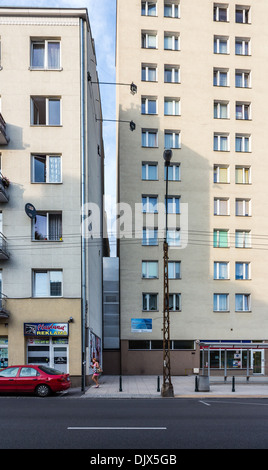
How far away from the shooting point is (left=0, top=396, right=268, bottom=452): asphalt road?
8.19 m

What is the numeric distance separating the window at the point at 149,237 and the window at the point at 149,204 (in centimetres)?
141

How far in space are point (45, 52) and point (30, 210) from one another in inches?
342

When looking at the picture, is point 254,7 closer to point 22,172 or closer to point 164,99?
point 164,99

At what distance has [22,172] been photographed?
73.6ft

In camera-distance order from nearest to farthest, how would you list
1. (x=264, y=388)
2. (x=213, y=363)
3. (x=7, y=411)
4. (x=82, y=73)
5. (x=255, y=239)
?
1. (x=7, y=411)
2. (x=264, y=388)
3. (x=82, y=73)
4. (x=213, y=363)
5. (x=255, y=239)

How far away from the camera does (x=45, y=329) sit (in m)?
21.1

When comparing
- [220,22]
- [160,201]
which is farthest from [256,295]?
[220,22]

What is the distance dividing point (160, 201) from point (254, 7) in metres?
17.4

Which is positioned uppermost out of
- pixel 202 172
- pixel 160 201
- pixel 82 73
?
pixel 82 73

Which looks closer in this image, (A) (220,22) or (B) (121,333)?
(B) (121,333)

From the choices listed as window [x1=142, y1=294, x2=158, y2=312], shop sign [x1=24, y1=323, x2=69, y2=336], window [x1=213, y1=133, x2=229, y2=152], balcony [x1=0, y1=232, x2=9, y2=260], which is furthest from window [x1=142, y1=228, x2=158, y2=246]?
balcony [x1=0, y1=232, x2=9, y2=260]

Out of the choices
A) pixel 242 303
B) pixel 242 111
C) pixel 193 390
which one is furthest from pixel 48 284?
pixel 242 111
